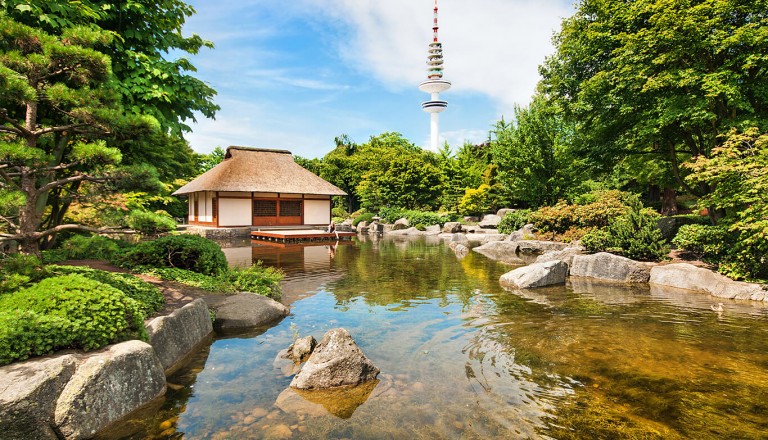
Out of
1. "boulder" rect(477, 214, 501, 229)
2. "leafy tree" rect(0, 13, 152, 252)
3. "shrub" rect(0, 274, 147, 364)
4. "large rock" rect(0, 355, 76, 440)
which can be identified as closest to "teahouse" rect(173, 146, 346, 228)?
"boulder" rect(477, 214, 501, 229)

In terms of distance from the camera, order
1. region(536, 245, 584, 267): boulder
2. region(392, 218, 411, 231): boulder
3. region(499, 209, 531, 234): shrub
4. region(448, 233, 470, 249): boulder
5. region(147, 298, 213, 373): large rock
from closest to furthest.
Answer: region(147, 298, 213, 373): large rock < region(536, 245, 584, 267): boulder < region(448, 233, 470, 249): boulder < region(499, 209, 531, 234): shrub < region(392, 218, 411, 231): boulder

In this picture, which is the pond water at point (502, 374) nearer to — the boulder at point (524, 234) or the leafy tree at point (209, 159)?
the boulder at point (524, 234)

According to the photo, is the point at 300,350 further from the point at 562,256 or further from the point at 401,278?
the point at 562,256

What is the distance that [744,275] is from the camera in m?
9.71

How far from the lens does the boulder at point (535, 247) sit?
678 inches

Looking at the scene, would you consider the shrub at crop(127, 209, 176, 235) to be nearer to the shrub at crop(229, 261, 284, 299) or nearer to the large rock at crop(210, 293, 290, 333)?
the large rock at crop(210, 293, 290, 333)

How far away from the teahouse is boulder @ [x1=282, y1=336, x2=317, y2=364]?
71.8 ft

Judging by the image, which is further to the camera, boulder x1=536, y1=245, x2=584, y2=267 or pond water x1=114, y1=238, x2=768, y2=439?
boulder x1=536, y1=245, x2=584, y2=267

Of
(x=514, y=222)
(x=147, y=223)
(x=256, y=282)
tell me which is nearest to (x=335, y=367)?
(x=147, y=223)

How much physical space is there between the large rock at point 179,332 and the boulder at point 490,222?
25005mm

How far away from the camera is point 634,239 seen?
504 inches

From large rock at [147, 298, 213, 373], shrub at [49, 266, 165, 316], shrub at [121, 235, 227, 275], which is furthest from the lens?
shrub at [121, 235, 227, 275]

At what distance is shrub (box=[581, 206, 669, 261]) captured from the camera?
494 inches

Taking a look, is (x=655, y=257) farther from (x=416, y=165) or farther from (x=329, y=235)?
(x=416, y=165)
